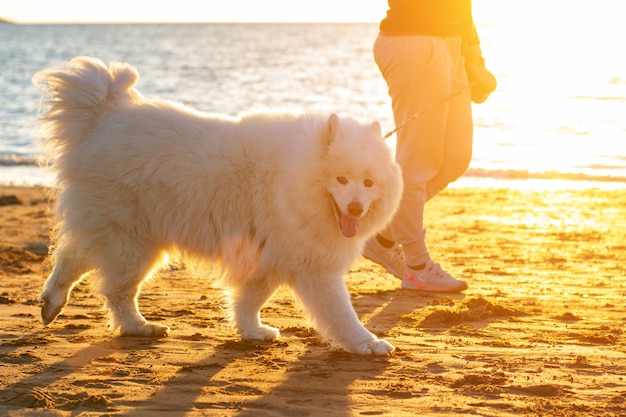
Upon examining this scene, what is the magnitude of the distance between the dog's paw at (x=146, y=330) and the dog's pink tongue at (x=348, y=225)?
1156 mm

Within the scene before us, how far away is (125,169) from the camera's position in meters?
4.41

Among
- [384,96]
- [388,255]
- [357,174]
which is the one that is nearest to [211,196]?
[357,174]

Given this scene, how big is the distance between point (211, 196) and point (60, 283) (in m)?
1.00

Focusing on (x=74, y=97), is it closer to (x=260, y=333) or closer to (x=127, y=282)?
(x=127, y=282)

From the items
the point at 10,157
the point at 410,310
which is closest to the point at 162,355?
the point at 410,310

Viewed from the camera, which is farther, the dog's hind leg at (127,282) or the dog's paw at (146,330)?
the dog's paw at (146,330)

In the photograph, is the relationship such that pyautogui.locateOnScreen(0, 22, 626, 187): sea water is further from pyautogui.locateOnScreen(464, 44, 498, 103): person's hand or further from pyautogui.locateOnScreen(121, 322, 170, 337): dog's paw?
pyautogui.locateOnScreen(121, 322, 170, 337): dog's paw

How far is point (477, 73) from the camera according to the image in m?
5.99

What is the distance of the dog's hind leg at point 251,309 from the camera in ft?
15.3

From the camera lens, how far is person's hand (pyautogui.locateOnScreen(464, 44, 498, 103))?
5988mm

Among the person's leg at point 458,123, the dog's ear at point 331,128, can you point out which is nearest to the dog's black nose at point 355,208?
the dog's ear at point 331,128

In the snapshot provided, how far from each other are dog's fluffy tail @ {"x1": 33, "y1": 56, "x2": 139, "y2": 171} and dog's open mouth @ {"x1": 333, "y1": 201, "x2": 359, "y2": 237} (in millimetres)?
1367

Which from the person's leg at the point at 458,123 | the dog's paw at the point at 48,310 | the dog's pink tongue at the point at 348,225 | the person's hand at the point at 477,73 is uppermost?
the person's hand at the point at 477,73

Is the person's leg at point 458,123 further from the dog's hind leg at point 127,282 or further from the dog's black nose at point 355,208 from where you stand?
the dog's hind leg at point 127,282
